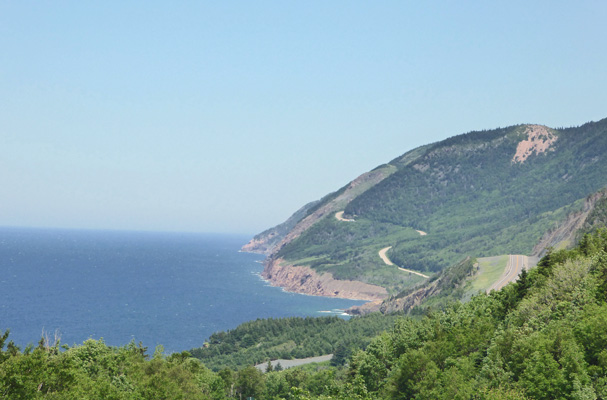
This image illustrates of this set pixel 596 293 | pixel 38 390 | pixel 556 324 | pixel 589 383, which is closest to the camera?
pixel 38 390

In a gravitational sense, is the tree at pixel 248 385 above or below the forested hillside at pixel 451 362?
below

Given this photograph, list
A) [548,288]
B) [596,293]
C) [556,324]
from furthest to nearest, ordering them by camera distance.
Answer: [548,288] < [596,293] < [556,324]

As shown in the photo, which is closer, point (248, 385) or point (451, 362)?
point (451, 362)

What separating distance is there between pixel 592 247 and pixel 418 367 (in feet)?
133

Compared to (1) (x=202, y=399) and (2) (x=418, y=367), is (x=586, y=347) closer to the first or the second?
(2) (x=418, y=367)

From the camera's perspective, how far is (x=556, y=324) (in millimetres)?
73375

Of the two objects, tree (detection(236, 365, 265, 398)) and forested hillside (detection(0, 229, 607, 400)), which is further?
tree (detection(236, 365, 265, 398))

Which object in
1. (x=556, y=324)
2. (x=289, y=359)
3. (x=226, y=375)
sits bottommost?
(x=289, y=359)

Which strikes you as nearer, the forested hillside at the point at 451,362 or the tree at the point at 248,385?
the forested hillside at the point at 451,362

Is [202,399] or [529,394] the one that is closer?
[529,394]

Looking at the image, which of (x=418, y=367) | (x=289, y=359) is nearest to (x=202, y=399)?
(x=418, y=367)

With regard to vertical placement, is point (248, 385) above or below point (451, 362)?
below

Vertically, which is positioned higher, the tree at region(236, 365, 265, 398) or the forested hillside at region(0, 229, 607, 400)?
the forested hillside at region(0, 229, 607, 400)

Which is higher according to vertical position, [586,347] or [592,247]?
[592,247]
